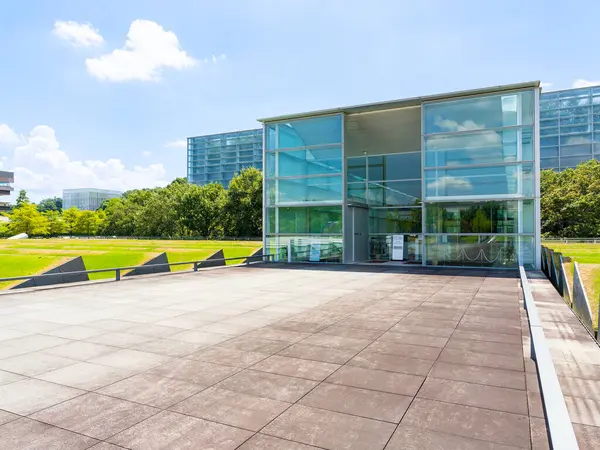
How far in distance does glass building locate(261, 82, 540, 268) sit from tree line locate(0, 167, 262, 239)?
46.2 m

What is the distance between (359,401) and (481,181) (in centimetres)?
1960

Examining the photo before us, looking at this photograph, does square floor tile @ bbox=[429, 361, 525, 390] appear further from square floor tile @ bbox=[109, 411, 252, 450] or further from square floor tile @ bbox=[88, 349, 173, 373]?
square floor tile @ bbox=[88, 349, 173, 373]

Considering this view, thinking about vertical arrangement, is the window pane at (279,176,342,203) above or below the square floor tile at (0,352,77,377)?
above

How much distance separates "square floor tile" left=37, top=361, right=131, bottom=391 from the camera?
5.72 m

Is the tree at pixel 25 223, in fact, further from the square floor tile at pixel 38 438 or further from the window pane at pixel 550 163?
the window pane at pixel 550 163

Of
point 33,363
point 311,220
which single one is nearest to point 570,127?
point 311,220

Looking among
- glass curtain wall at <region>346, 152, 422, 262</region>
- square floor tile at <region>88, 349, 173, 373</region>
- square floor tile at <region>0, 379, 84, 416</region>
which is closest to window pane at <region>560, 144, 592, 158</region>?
glass curtain wall at <region>346, 152, 422, 262</region>

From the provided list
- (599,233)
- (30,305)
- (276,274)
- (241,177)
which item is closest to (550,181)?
(599,233)

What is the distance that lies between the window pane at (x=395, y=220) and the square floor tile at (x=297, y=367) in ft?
73.4

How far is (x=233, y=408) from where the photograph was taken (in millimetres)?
4902

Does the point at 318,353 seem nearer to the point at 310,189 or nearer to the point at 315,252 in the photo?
the point at 315,252

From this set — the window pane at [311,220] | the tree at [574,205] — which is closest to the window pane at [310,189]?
the window pane at [311,220]

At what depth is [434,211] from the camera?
23375 mm

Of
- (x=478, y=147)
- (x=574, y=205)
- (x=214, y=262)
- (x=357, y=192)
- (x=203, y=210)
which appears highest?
(x=478, y=147)
